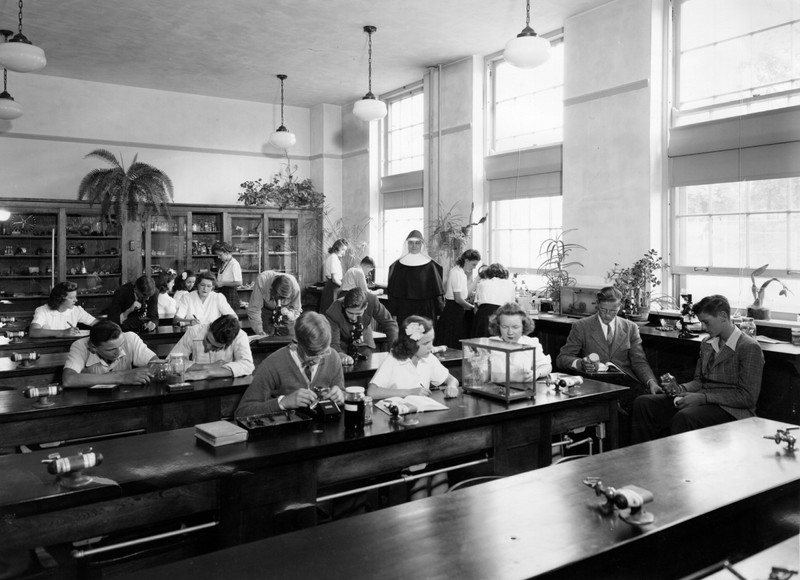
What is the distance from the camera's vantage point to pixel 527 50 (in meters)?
5.17

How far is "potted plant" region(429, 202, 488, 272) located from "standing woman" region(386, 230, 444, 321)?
1117 millimetres

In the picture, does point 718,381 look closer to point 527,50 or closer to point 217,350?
point 527,50

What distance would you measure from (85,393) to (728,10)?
19.9 ft

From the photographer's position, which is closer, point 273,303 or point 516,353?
point 516,353

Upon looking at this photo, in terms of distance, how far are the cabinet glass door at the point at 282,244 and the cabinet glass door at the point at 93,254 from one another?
230cm

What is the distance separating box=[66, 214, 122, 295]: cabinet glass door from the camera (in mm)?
8938

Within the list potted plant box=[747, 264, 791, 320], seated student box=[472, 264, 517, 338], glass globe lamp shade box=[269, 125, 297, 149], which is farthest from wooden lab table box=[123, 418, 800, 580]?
glass globe lamp shade box=[269, 125, 297, 149]

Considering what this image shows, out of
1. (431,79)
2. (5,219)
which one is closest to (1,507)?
(5,219)

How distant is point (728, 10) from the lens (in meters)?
5.87

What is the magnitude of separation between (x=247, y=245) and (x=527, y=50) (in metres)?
6.33

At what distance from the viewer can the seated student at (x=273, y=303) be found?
5.79 meters

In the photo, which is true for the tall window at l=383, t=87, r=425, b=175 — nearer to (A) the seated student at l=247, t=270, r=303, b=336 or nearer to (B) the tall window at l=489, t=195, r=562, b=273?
(B) the tall window at l=489, t=195, r=562, b=273

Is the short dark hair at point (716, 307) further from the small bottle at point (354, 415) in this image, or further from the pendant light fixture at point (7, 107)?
the pendant light fixture at point (7, 107)

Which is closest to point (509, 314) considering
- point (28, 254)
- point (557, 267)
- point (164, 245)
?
point (557, 267)
